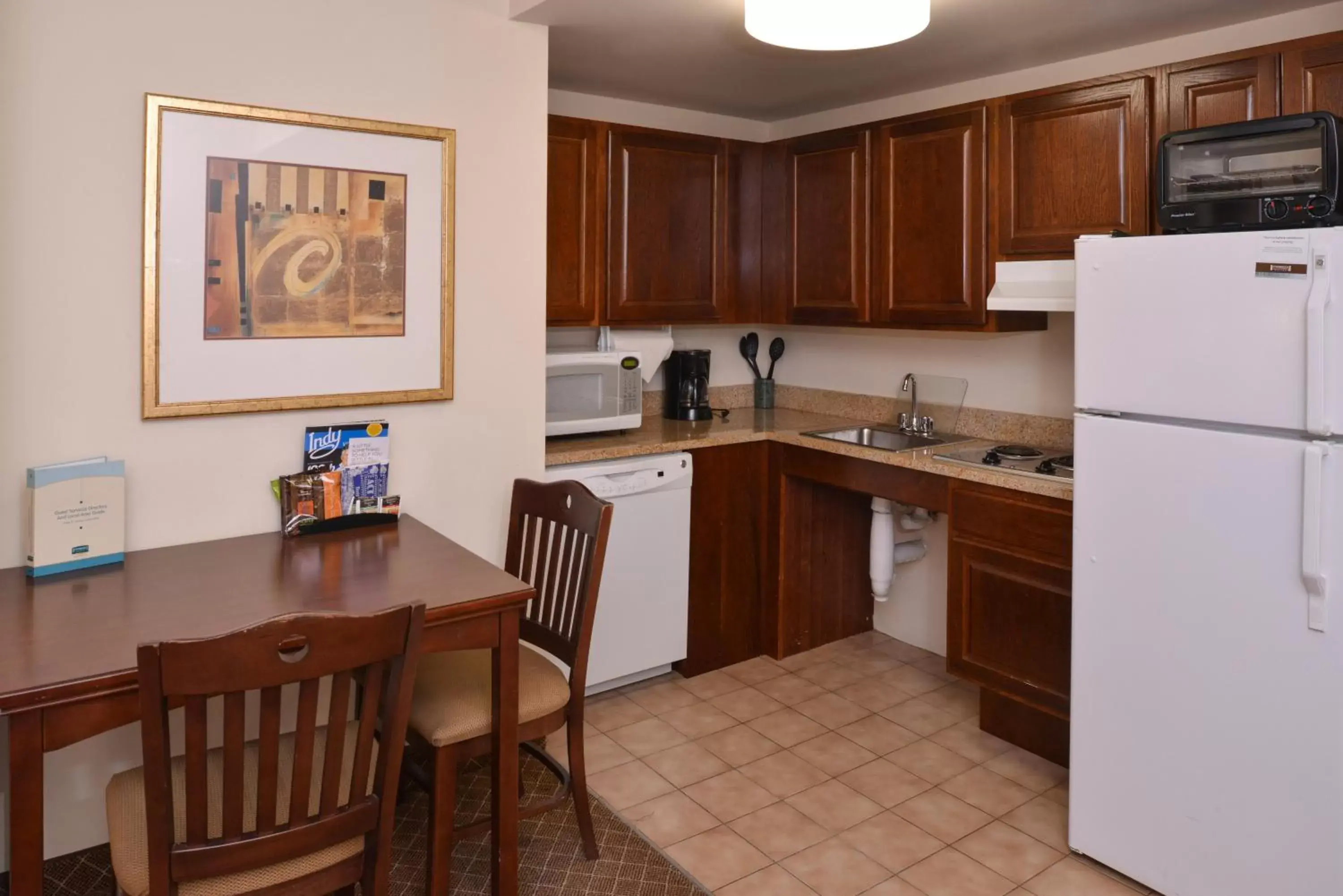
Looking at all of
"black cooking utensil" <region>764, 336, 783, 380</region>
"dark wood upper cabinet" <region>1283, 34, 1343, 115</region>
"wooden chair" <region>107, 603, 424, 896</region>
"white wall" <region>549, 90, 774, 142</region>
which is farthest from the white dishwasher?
"dark wood upper cabinet" <region>1283, 34, 1343, 115</region>

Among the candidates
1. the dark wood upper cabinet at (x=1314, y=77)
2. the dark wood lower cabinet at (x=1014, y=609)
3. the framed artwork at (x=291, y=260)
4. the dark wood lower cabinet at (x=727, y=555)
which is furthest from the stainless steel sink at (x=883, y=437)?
the framed artwork at (x=291, y=260)

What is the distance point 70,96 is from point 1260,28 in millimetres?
3095

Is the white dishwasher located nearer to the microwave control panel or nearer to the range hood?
the microwave control panel

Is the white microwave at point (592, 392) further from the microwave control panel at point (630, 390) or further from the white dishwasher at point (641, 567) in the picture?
the white dishwasher at point (641, 567)

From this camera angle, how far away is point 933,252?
3.25 m

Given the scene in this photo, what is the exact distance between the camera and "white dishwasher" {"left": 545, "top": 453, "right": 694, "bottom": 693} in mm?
3225

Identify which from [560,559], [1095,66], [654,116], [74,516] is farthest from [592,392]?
[1095,66]

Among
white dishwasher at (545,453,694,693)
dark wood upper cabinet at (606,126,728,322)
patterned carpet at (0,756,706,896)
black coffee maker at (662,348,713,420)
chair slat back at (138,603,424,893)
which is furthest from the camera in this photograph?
black coffee maker at (662,348,713,420)

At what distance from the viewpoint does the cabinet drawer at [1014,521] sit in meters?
2.63

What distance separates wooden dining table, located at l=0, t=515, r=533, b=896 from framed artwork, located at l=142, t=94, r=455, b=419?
42cm

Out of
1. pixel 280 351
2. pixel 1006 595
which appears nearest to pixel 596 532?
pixel 280 351

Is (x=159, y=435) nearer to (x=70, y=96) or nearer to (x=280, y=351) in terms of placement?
(x=280, y=351)

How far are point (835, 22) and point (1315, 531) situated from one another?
57.1 inches

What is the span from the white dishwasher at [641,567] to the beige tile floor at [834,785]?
6.1 inches
